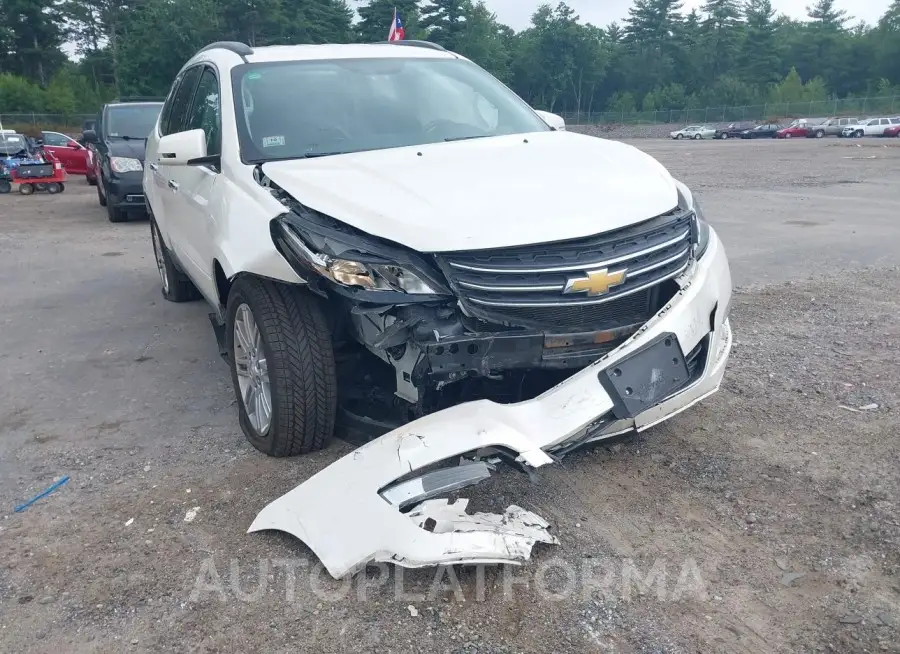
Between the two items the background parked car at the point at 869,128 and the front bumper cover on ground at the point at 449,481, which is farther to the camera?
the background parked car at the point at 869,128

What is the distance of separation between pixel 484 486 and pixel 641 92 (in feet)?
342

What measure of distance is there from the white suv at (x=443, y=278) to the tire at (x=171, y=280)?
2.45m

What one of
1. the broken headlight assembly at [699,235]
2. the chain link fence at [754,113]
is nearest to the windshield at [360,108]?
the broken headlight assembly at [699,235]

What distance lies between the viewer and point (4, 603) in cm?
274

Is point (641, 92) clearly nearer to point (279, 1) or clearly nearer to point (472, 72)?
point (279, 1)

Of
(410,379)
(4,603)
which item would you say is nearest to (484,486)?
(410,379)

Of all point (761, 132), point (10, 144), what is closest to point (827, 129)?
point (761, 132)

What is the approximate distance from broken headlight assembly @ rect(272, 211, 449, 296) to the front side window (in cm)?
133

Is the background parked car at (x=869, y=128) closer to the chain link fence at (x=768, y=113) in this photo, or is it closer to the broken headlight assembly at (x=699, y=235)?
the chain link fence at (x=768, y=113)

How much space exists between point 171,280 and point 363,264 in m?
4.21

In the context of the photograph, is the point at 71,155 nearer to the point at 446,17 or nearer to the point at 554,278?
the point at 554,278

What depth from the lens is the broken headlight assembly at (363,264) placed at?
3.01 meters

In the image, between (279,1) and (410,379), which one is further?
(279,1)

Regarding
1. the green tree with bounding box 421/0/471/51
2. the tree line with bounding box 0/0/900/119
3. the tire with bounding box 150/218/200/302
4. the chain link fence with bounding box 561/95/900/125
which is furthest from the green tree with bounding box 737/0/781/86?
the tire with bounding box 150/218/200/302
